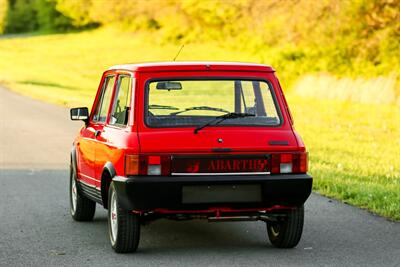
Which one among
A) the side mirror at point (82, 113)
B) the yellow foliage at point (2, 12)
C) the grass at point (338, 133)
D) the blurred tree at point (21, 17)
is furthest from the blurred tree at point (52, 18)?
the side mirror at point (82, 113)

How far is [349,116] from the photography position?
91.3 ft

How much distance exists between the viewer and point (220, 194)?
793 cm

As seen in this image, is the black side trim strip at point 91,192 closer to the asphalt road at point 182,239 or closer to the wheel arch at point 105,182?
the wheel arch at point 105,182

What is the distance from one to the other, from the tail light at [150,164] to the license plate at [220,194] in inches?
8.3

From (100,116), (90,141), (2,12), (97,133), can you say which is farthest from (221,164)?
(2,12)

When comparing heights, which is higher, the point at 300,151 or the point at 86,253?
the point at 300,151

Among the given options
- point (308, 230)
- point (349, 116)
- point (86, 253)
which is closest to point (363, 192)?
point (308, 230)

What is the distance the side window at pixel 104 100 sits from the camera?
31.1 feet

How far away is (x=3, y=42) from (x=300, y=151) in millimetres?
105435

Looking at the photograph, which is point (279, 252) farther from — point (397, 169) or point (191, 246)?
point (397, 169)

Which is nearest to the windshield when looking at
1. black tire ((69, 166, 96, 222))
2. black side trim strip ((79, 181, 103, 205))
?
black side trim strip ((79, 181, 103, 205))

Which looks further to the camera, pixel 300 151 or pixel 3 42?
pixel 3 42

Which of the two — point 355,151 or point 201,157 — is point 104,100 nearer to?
point 201,157

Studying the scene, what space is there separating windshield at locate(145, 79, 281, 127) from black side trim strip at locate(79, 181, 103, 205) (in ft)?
3.33
